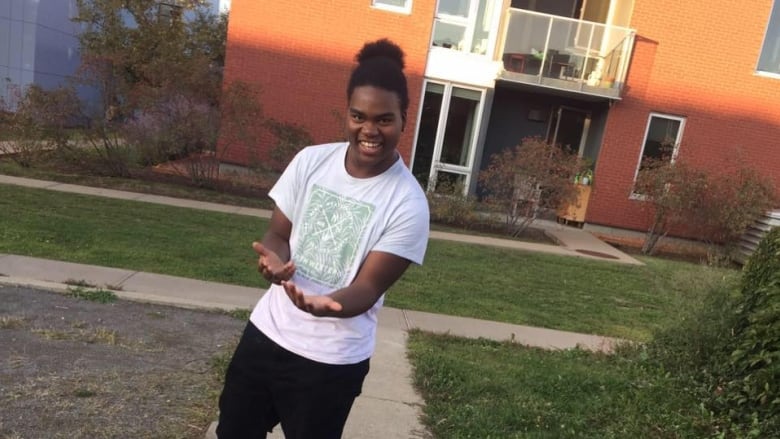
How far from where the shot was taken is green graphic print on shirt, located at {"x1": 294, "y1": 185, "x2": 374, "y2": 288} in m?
→ 1.81

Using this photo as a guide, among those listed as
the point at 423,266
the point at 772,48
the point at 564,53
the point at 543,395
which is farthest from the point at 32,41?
the point at 543,395

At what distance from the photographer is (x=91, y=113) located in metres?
10.7

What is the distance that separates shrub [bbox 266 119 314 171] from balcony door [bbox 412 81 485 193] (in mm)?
3141

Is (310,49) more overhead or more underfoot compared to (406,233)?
more overhead

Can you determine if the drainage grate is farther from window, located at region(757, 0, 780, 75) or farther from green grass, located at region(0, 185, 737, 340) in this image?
window, located at region(757, 0, 780, 75)

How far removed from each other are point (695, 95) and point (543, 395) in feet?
37.7

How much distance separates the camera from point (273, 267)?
170 cm

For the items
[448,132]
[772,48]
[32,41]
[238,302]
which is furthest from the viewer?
[32,41]

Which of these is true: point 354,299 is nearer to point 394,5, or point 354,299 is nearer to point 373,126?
point 373,126

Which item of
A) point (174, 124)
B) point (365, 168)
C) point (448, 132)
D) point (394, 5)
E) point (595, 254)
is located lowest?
point (595, 254)

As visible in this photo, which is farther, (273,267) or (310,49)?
(310,49)

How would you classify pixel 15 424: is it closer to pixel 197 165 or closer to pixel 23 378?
pixel 23 378

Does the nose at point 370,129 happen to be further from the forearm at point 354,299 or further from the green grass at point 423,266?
the green grass at point 423,266

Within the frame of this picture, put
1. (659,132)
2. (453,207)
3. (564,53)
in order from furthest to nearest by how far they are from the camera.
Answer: (659,132)
(564,53)
(453,207)
